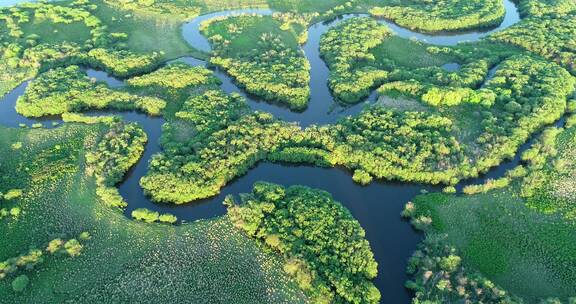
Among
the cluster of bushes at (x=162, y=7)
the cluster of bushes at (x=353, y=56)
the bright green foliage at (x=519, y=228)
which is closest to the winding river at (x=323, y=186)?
the cluster of bushes at (x=353, y=56)

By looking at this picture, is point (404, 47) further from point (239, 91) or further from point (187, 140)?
point (187, 140)

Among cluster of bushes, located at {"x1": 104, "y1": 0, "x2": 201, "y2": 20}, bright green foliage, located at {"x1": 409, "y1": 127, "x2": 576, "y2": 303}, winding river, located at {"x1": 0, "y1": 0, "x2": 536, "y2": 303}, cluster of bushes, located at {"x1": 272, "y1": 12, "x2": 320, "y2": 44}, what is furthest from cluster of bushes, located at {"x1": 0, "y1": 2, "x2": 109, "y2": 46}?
bright green foliage, located at {"x1": 409, "y1": 127, "x2": 576, "y2": 303}

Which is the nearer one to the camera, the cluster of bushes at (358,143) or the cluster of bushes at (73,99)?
the cluster of bushes at (358,143)

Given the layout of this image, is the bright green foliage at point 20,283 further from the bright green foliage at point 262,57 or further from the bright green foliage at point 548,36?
the bright green foliage at point 548,36

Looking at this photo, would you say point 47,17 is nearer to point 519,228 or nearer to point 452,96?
point 452,96

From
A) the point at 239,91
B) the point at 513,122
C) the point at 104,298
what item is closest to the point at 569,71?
the point at 513,122

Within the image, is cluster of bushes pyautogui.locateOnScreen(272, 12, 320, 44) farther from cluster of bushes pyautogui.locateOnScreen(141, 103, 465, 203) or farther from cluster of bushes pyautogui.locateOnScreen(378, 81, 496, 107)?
cluster of bushes pyautogui.locateOnScreen(141, 103, 465, 203)
